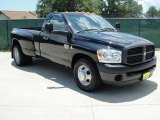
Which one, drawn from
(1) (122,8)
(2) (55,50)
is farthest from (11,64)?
(1) (122,8)

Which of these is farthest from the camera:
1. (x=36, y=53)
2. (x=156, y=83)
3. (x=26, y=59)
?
(x=26, y=59)

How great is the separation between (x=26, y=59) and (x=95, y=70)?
398 cm

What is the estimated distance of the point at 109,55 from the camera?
6.45m

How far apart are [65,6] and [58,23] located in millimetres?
47139

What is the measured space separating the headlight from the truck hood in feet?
0.63

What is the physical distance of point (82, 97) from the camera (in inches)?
263

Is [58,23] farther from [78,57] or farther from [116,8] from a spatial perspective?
[116,8]

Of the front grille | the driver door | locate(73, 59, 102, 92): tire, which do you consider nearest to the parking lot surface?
locate(73, 59, 102, 92): tire

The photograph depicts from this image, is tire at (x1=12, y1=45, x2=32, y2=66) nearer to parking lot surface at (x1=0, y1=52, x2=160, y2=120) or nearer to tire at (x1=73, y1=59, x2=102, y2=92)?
parking lot surface at (x1=0, y1=52, x2=160, y2=120)

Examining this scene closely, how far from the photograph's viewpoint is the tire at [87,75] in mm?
6742

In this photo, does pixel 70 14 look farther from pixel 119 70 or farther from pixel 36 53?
pixel 119 70

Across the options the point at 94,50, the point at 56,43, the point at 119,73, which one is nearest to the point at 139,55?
the point at 119,73

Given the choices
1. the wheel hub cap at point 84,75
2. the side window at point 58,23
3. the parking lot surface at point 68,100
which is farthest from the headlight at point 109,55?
the side window at point 58,23

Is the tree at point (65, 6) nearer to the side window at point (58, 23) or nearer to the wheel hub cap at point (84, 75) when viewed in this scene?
the side window at point (58, 23)
